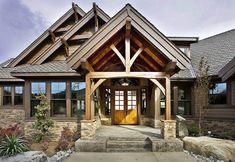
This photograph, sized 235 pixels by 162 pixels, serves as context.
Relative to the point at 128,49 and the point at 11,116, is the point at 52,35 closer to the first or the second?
the point at 11,116

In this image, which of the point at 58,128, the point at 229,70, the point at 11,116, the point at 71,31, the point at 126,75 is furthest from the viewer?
the point at 11,116

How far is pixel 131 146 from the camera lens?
744cm

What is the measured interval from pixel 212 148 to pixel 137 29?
15.5 ft

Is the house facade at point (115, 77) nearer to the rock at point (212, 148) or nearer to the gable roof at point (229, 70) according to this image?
the gable roof at point (229, 70)

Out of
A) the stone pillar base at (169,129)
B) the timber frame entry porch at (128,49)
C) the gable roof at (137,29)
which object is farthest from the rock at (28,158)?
the stone pillar base at (169,129)

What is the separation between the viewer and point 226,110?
980 cm

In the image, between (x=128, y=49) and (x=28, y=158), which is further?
(x=128, y=49)

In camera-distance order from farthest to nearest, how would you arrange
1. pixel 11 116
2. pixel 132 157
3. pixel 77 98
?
pixel 11 116, pixel 77 98, pixel 132 157

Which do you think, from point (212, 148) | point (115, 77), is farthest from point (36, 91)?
point (212, 148)

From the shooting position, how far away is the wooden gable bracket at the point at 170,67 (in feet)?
23.7

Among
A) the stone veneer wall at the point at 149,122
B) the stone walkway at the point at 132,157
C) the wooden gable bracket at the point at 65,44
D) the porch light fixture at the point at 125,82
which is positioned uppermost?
the wooden gable bracket at the point at 65,44

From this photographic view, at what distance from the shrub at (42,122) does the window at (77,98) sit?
1290mm

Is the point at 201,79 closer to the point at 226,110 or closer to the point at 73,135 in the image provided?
the point at 226,110

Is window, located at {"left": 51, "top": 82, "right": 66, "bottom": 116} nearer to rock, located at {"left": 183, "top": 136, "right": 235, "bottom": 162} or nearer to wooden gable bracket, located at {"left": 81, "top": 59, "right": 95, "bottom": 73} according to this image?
wooden gable bracket, located at {"left": 81, "top": 59, "right": 95, "bottom": 73}
